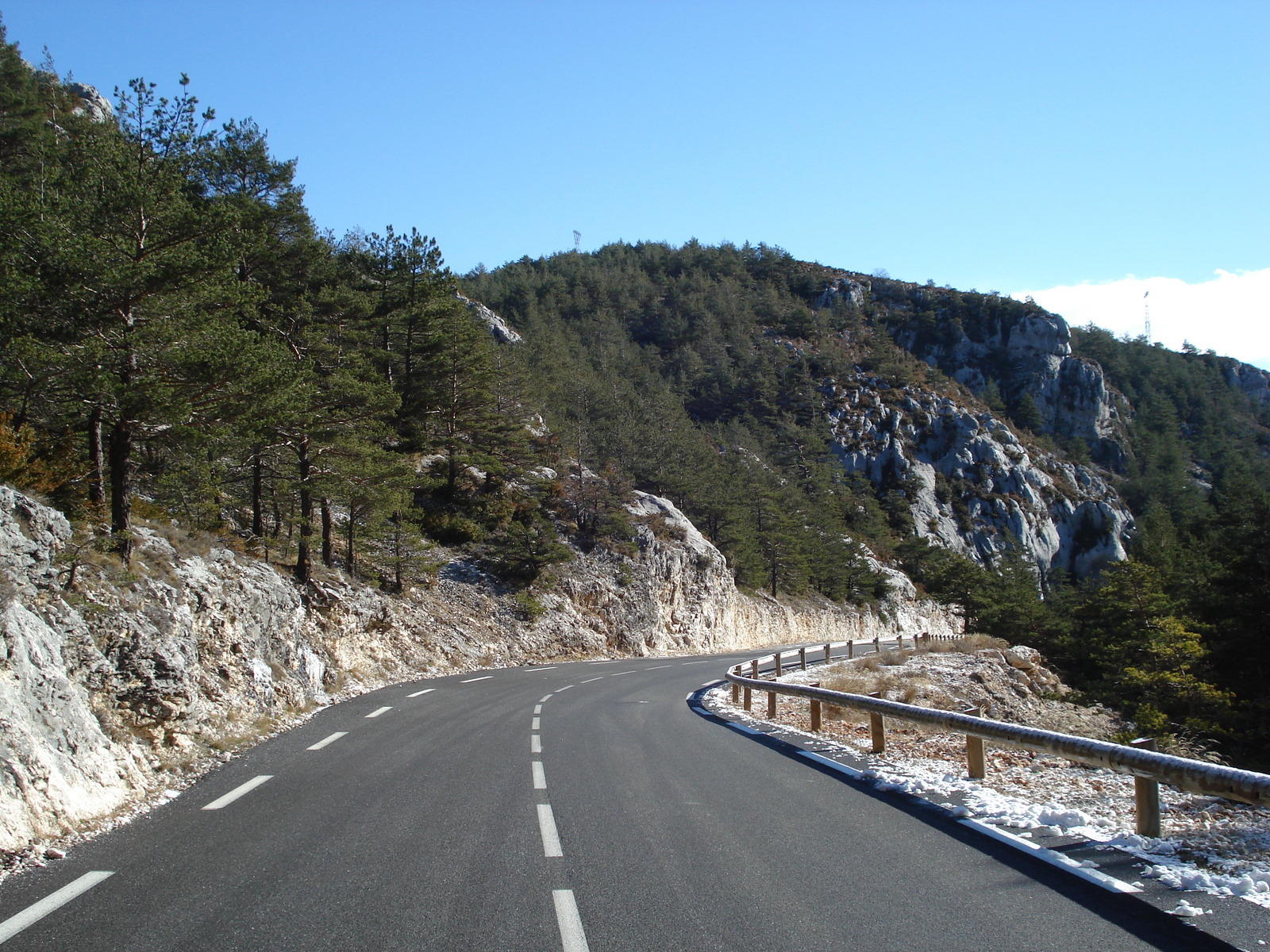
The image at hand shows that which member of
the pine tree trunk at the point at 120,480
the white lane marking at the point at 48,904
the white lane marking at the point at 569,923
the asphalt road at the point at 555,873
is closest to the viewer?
the white lane marking at the point at 569,923

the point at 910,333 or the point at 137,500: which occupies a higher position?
the point at 910,333

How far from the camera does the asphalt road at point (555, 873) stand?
3953mm

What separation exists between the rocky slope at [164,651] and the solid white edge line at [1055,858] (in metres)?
7.22

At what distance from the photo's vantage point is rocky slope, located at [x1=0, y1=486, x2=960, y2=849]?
6770mm

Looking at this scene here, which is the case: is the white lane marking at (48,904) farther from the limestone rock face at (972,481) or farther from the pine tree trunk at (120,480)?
the limestone rock face at (972,481)

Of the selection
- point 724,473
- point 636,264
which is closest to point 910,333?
point 636,264

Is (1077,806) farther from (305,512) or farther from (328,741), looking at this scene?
(305,512)

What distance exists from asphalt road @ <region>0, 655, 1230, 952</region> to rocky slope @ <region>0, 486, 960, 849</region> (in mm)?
854

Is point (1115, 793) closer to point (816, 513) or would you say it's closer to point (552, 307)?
point (816, 513)

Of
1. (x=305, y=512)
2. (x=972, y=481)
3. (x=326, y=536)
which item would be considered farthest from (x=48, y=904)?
(x=972, y=481)

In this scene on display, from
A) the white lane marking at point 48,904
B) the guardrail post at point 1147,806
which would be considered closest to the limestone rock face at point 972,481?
the guardrail post at point 1147,806

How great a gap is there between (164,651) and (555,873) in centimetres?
799

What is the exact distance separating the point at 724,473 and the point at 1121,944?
58570mm

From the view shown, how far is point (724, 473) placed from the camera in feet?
204
